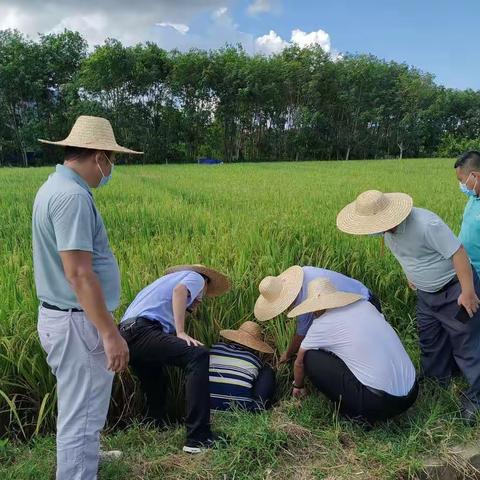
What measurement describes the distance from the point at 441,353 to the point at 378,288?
101 cm

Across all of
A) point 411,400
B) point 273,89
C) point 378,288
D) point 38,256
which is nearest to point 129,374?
point 38,256

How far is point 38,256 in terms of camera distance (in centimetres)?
190

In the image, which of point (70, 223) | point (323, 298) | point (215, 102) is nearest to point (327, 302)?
point (323, 298)

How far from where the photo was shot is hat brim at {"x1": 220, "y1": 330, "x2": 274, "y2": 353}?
9.77 ft

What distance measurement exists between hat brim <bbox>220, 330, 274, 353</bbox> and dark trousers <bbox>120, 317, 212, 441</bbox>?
459 mm

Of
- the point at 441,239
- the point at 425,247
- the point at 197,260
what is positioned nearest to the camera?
the point at 441,239

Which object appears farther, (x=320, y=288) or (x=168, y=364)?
(x=320, y=288)

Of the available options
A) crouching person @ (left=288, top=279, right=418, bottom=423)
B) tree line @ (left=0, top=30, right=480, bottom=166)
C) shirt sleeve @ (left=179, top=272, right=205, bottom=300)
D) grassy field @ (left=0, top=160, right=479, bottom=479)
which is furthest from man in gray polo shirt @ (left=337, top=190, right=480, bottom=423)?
tree line @ (left=0, top=30, right=480, bottom=166)

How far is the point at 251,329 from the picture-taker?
122 inches

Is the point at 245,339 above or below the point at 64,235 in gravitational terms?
below

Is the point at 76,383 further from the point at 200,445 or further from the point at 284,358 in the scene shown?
the point at 284,358

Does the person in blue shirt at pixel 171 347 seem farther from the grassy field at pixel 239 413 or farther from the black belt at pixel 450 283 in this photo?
the black belt at pixel 450 283

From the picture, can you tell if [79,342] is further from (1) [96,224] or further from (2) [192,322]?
(2) [192,322]

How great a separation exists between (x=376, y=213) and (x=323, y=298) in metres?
0.62
